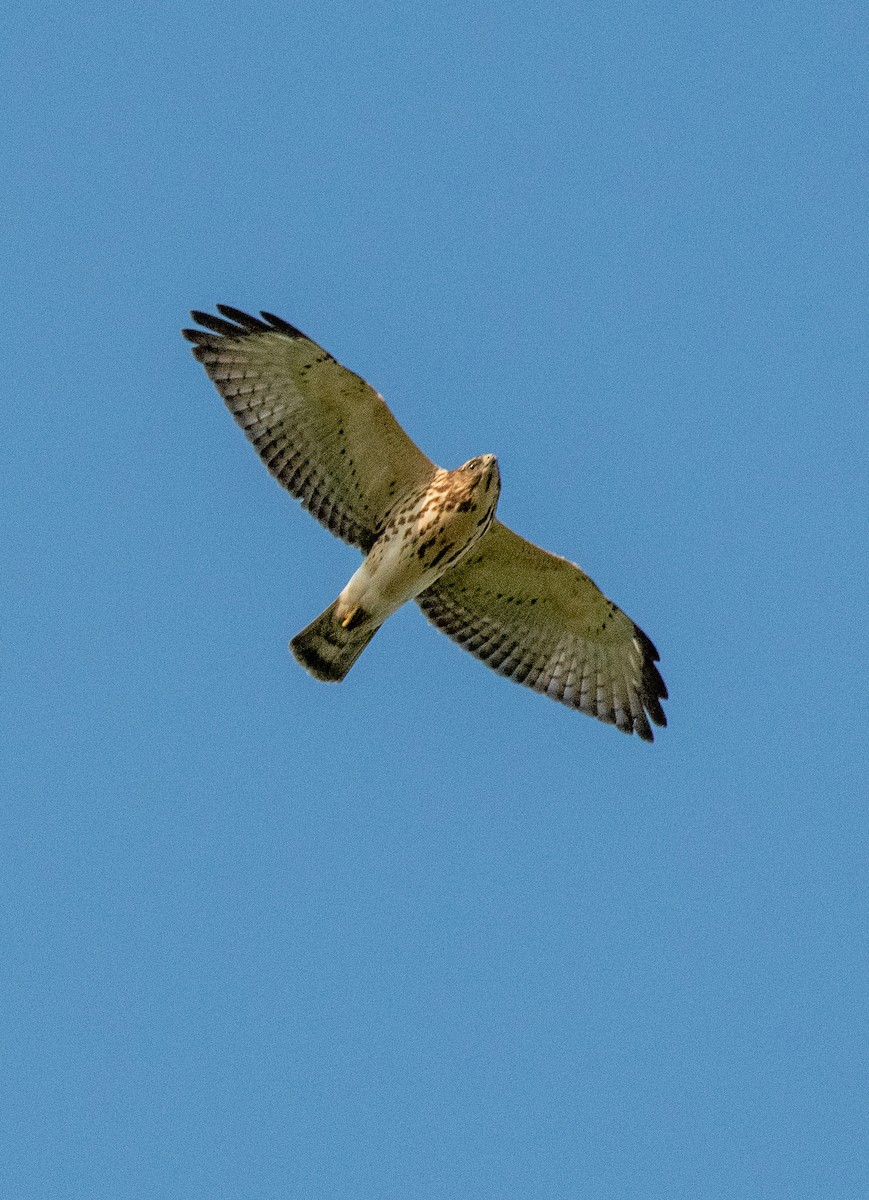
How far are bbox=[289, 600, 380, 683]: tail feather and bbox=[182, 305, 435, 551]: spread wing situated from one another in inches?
25.4

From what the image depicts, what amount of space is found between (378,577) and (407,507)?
0.62m

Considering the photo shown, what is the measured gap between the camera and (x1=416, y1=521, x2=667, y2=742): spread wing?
15.6m

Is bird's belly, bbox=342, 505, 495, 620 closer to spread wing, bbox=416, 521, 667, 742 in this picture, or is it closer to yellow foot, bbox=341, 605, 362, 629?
yellow foot, bbox=341, 605, 362, 629

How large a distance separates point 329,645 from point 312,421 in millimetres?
1717

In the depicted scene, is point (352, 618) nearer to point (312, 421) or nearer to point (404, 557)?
point (404, 557)

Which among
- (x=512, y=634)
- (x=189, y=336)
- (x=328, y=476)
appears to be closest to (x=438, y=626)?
(x=512, y=634)

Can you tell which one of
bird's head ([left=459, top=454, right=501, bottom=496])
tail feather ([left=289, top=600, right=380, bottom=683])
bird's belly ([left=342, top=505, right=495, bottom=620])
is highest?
bird's head ([left=459, top=454, right=501, bottom=496])

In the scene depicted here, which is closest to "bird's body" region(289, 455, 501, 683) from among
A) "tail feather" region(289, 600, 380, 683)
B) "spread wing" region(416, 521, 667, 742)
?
"tail feather" region(289, 600, 380, 683)

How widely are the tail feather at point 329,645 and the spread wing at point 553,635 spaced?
35.9 inches

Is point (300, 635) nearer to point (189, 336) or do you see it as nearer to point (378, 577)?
point (378, 577)

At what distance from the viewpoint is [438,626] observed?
16016mm

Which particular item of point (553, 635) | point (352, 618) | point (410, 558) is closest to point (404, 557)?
point (410, 558)

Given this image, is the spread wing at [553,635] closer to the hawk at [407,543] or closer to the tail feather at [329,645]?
the hawk at [407,543]

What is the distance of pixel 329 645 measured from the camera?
15.2 metres
